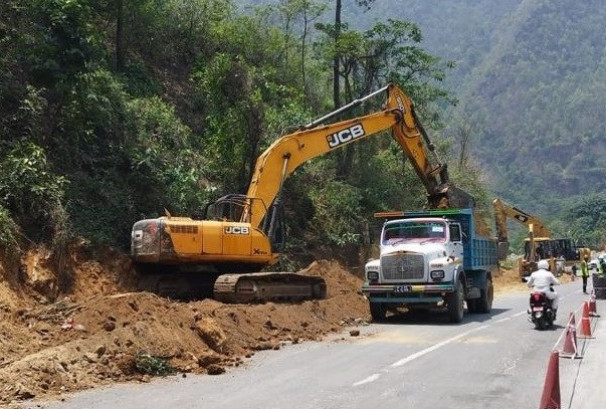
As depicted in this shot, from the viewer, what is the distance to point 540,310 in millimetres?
16078

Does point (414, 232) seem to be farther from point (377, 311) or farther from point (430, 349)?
point (430, 349)

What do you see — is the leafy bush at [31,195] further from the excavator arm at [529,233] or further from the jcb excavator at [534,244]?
the jcb excavator at [534,244]

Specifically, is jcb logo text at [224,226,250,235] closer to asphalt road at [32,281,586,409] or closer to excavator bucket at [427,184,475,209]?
asphalt road at [32,281,586,409]

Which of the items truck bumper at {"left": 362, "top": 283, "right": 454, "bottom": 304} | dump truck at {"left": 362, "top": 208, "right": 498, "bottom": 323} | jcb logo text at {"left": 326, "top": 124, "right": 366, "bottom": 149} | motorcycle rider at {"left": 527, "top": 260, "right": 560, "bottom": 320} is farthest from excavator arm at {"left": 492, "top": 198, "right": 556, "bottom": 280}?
motorcycle rider at {"left": 527, "top": 260, "right": 560, "bottom": 320}

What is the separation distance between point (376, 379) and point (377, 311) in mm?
7952

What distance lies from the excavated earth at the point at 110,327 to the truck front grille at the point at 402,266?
143cm

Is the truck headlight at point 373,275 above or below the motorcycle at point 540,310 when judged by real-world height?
above

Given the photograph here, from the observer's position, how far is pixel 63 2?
20000 millimetres

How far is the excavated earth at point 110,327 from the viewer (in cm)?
1037

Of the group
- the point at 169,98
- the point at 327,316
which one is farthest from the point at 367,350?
the point at 169,98

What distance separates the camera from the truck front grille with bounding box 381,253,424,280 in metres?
17.7

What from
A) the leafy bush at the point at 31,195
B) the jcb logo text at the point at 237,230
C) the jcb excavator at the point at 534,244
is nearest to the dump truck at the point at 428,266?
the jcb logo text at the point at 237,230

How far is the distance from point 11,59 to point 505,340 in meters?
15.1

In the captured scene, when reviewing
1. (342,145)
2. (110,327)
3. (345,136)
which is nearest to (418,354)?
(110,327)
